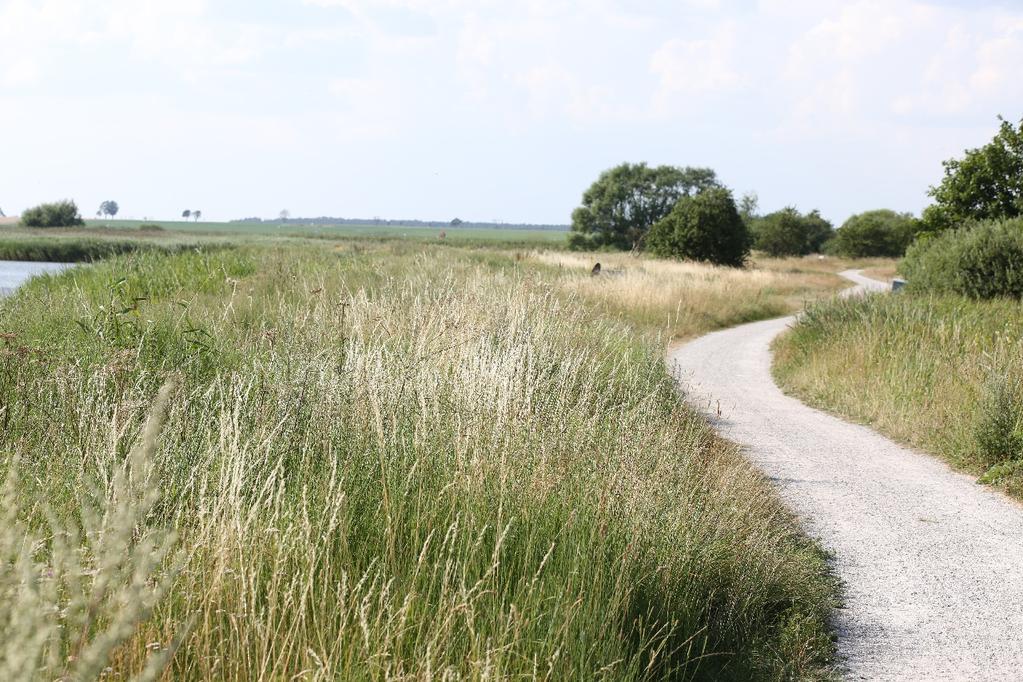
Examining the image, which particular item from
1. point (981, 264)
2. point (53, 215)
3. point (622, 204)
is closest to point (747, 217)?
point (622, 204)

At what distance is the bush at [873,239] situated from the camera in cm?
7844

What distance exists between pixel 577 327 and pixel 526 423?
642 cm

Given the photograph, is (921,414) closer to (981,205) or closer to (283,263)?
(283,263)

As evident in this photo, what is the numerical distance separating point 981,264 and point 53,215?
261ft

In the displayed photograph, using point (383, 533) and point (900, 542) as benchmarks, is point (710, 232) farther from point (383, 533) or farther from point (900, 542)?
point (383, 533)

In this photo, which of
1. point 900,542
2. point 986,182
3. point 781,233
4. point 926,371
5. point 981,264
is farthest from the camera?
point 781,233

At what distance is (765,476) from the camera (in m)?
8.98

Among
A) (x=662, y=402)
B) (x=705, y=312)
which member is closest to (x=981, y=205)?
(x=705, y=312)

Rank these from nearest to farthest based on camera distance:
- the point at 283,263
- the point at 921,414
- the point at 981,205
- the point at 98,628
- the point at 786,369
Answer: the point at 98,628 → the point at 921,414 → the point at 786,369 → the point at 283,263 → the point at 981,205

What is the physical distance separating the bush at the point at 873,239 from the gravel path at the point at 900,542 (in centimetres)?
7091

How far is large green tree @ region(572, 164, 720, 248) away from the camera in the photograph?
92.2 meters

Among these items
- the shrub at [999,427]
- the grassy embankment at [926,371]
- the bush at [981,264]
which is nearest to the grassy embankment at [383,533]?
the shrub at [999,427]

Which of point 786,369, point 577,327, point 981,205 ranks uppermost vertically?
point 981,205

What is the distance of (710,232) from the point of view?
49125 mm
